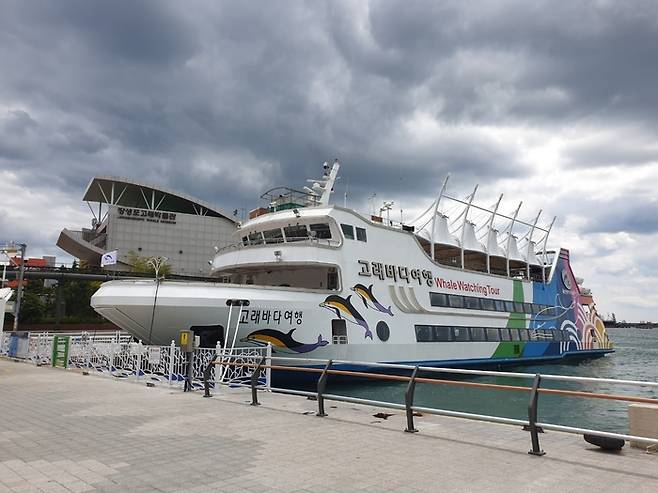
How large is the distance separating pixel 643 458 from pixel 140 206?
283ft

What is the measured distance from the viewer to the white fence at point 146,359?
14.2 meters

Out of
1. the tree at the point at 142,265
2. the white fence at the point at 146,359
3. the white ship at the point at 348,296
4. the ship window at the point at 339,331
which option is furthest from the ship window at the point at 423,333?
the tree at the point at 142,265

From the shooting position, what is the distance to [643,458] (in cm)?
673

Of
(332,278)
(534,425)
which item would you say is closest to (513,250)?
(332,278)

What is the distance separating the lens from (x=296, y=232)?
22.7 m

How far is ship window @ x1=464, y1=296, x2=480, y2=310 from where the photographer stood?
90.3 feet

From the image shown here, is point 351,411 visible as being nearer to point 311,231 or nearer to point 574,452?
point 574,452

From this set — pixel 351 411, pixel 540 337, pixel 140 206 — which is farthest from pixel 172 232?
pixel 351 411

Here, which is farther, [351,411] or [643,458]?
[351,411]

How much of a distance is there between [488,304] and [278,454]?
24.5 m

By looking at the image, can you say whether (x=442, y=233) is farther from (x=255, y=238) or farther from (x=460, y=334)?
(x=255, y=238)

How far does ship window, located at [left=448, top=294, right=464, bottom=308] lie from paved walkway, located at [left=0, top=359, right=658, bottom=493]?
16.7 metres

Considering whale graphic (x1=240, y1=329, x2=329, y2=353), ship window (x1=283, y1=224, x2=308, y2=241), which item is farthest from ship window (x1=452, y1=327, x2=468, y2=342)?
whale graphic (x1=240, y1=329, x2=329, y2=353)

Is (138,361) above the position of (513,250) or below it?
below
